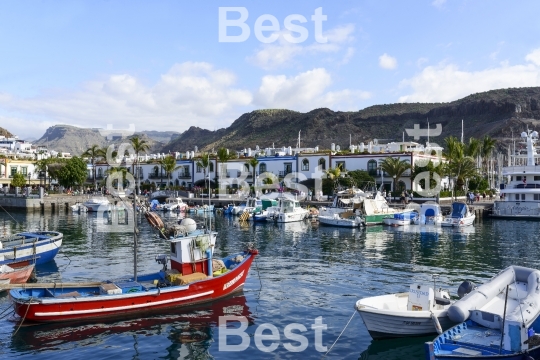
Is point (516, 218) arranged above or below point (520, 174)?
below

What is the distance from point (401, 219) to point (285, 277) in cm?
2823

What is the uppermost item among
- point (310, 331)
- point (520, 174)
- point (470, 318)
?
point (520, 174)

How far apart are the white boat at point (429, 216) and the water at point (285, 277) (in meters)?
4.17

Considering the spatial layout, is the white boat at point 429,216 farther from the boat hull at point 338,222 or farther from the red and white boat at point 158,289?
the red and white boat at point 158,289

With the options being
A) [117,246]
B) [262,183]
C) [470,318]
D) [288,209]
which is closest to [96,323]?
[470,318]

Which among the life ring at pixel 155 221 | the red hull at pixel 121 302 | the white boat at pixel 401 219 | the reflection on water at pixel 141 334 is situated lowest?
the reflection on water at pixel 141 334

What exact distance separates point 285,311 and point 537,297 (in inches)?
371

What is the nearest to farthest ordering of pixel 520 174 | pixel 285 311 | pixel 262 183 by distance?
1. pixel 285 311
2. pixel 520 174
3. pixel 262 183

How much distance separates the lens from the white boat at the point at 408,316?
53.2 feet

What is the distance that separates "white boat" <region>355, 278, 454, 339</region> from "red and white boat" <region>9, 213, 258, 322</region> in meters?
7.64

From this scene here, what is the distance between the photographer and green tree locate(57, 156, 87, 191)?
8419 cm

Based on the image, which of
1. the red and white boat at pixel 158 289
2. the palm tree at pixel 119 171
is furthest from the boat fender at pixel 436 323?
the palm tree at pixel 119 171

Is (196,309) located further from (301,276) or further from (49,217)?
(49,217)

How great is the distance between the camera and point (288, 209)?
185 ft
